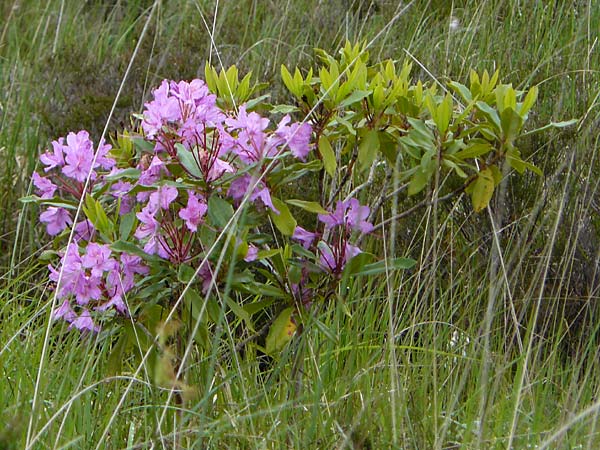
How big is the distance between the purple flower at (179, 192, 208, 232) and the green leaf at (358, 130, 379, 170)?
0.33m

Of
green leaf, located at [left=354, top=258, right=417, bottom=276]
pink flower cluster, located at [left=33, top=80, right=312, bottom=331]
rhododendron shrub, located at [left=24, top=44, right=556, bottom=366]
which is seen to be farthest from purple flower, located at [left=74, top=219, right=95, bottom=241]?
green leaf, located at [left=354, top=258, right=417, bottom=276]

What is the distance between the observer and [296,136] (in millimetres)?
1965

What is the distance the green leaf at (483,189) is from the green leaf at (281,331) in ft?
1.45

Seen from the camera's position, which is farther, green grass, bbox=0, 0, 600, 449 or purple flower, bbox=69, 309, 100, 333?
purple flower, bbox=69, 309, 100, 333

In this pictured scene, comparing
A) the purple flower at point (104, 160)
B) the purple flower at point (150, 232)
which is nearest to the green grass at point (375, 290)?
the purple flower at point (150, 232)

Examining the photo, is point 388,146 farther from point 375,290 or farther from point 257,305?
point 375,290

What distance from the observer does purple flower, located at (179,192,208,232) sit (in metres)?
A: 1.92

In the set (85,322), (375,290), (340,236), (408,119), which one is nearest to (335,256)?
(340,236)

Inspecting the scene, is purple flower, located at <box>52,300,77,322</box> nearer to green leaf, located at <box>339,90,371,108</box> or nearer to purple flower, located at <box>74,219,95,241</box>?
purple flower, located at <box>74,219,95,241</box>

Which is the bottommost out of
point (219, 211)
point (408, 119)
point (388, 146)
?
Result: point (219, 211)

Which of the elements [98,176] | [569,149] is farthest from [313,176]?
[98,176]

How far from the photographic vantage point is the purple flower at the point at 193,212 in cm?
192

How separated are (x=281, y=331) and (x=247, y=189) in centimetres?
32

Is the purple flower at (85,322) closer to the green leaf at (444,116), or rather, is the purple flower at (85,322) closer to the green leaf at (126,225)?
the green leaf at (126,225)
